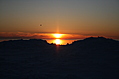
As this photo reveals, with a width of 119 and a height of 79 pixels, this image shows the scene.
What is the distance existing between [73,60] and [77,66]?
2121mm

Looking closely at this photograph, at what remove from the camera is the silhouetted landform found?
15242 mm

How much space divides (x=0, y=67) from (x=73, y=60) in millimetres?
8789

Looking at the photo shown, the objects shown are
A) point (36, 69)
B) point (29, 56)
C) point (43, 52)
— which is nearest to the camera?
point (36, 69)

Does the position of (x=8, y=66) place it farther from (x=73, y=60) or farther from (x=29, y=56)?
(x=73, y=60)

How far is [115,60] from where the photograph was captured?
63.3ft

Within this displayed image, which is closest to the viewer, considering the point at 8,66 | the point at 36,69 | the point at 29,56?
the point at 36,69

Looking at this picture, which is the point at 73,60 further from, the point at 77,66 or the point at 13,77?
the point at 13,77

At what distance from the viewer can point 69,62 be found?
1959 centimetres

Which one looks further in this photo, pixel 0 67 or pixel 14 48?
pixel 14 48

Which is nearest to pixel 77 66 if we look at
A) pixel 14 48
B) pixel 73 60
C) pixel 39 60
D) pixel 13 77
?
pixel 73 60

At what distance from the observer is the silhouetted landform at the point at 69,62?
15.2 meters

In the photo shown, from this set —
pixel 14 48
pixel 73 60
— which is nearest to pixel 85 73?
pixel 73 60

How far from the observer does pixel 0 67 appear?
1812cm

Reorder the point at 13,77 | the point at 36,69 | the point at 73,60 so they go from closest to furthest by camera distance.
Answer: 1. the point at 13,77
2. the point at 36,69
3. the point at 73,60
